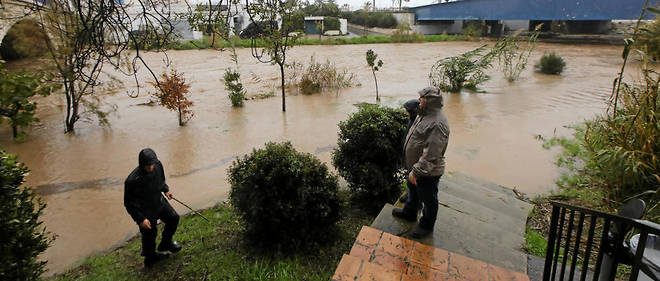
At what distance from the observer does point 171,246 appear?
3.87 m

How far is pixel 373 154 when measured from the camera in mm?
4328

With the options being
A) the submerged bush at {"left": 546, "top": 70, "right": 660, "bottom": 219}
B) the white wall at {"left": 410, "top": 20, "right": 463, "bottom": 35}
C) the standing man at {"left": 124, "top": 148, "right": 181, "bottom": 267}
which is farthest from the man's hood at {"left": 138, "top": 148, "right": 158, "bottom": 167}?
the white wall at {"left": 410, "top": 20, "right": 463, "bottom": 35}

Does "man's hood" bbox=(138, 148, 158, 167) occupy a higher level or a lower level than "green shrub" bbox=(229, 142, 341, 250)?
higher

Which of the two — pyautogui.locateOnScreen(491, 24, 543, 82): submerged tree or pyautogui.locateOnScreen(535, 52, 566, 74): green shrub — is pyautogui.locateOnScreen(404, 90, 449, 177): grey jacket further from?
pyautogui.locateOnScreen(535, 52, 566, 74): green shrub

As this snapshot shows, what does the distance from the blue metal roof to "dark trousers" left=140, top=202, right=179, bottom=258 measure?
23450 millimetres

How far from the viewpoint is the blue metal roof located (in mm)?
21781

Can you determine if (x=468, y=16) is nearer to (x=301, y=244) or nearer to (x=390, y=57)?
(x=390, y=57)

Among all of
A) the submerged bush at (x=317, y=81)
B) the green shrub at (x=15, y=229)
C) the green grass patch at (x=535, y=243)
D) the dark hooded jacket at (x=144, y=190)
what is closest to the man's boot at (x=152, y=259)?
the dark hooded jacket at (x=144, y=190)

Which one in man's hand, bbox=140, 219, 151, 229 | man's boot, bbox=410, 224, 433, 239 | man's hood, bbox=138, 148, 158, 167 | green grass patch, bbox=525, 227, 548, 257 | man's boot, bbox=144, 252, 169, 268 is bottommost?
man's boot, bbox=144, 252, 169, 268

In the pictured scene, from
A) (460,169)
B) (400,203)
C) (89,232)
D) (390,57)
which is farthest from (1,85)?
(390,57)

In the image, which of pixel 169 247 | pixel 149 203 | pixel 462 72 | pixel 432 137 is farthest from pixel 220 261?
pixel 462 72

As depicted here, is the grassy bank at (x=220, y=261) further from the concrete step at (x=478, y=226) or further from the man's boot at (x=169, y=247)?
the concrete step at (x=478, y=226)

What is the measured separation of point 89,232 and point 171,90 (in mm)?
5177

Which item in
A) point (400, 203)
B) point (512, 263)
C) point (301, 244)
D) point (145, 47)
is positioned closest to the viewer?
point (512, 263)
